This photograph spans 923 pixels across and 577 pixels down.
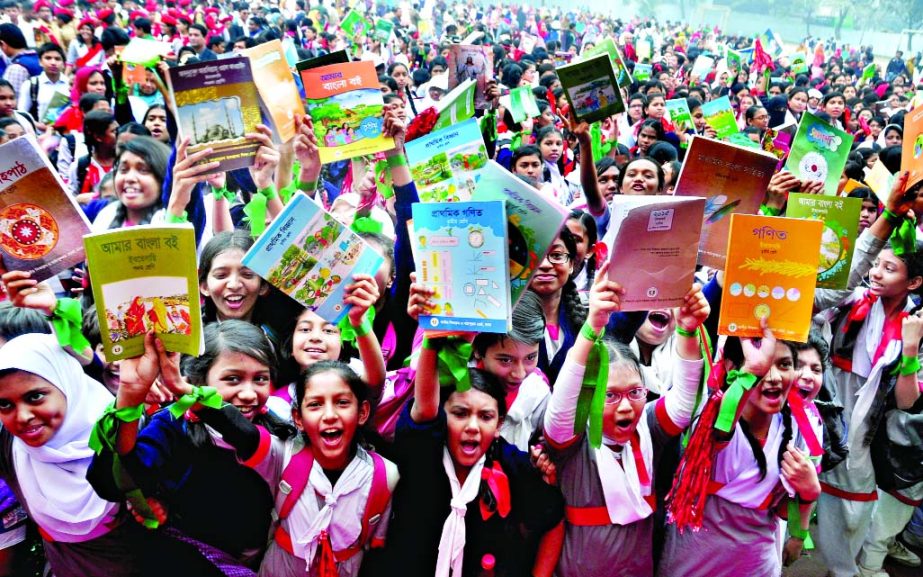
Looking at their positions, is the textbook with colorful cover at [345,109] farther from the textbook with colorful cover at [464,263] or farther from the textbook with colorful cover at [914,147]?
the textbook with colorful cover at [914,147]

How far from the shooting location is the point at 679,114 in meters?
6.43

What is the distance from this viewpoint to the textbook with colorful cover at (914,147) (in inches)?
111

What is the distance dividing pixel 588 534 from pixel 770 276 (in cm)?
102

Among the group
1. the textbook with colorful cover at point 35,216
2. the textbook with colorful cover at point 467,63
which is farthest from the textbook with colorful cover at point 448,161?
the textbook with colorful cover at point 467,63

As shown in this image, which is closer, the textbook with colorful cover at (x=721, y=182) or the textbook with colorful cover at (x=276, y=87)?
the textbook with colorful cover at (x=721, y=182)

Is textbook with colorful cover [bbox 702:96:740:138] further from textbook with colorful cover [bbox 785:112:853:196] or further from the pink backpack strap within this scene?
the pink backpack strap

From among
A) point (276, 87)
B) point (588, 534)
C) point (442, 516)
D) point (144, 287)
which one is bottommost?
point (588, 534)

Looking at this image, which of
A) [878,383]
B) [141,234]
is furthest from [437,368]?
[878,383]

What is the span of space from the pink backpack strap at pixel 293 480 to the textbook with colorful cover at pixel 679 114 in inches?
211

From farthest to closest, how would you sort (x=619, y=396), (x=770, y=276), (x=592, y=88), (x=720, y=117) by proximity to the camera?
(x=720, y=117)
(x=592, y=88)
(x=619, y=396)
(x=770, y=276)

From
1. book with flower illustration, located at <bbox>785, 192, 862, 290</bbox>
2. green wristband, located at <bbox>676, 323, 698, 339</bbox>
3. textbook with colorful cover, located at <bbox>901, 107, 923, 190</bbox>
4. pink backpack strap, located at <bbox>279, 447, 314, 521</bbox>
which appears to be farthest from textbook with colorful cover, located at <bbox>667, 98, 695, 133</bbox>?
pink backpack strap, located at <bbox>279, 447, 314, 521</bbox>

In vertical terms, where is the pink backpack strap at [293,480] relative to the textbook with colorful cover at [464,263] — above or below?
below

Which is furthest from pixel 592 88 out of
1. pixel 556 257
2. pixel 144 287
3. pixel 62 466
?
pixel 62 466

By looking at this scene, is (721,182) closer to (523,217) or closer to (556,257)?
(556,257)
